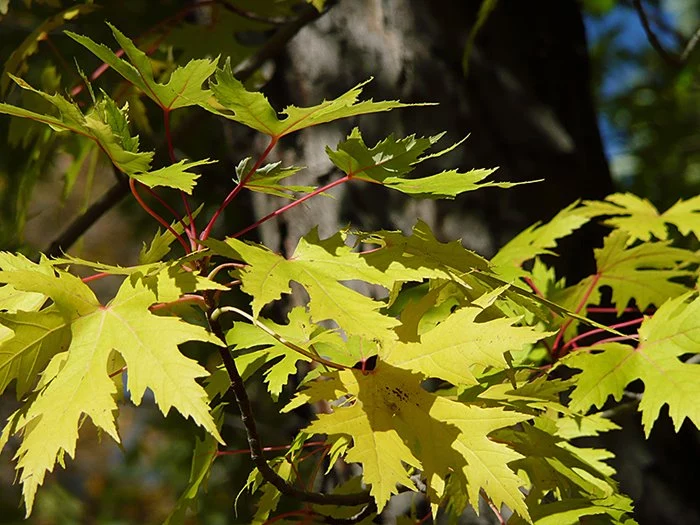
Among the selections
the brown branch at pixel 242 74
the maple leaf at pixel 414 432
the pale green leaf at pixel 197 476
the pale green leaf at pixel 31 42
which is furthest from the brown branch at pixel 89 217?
the maple leaf at pixel 414 432

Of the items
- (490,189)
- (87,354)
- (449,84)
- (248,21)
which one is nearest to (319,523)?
(87,354)

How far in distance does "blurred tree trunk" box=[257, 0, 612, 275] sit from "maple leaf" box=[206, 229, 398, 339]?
84 centimetres

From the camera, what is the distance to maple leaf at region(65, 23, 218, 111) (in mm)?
762

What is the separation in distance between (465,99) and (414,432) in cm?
103

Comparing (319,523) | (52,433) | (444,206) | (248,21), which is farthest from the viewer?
(248,21)

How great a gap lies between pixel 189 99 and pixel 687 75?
2060mm

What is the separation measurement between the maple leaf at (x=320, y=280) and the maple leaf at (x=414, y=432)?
0.09 meters

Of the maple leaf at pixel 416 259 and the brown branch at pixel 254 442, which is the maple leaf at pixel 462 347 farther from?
the brown branch at pixel 254 442

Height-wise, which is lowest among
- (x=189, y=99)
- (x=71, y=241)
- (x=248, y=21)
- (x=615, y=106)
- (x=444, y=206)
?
(x=615, y=106)

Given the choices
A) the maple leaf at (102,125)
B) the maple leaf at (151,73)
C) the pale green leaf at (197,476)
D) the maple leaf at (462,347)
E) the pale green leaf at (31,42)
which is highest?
the maple leaf at (151,73)

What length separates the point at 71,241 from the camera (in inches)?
67.5

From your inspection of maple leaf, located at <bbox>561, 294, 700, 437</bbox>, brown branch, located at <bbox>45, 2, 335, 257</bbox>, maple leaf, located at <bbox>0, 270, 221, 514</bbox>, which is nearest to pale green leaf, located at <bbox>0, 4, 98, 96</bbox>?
brown branch, located at <bbox>45, 2, 335, 257</bbox>

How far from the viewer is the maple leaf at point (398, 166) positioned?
2.77ft

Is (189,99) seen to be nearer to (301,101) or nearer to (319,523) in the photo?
(319,523)
